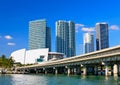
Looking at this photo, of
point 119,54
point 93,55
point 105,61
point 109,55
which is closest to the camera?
point 119,54

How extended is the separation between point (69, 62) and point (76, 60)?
15188mm

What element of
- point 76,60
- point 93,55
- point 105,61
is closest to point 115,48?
point 105,61

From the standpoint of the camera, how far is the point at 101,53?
150m

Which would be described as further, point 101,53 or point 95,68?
point 95,68

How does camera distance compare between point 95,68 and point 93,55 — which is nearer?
point 93,55

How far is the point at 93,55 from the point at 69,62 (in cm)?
3580

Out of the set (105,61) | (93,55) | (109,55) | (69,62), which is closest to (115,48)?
(109,55)

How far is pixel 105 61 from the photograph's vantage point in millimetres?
141625

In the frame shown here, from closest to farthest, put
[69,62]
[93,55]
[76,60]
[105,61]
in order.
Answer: [105,61], [93,55], [76,60], [69,62]

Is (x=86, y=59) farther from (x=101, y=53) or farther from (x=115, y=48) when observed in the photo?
(x=115, y=48)

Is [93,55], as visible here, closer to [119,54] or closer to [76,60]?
[76,60]

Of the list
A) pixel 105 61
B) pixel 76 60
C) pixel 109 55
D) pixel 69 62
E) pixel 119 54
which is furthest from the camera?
pixel 69 62

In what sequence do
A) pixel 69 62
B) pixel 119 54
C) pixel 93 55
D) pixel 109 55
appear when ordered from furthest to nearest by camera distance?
pixel 69 62 < pixel 93 55 < pixel 109 55 < pixel 119 54

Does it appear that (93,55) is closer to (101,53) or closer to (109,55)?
(101,53)
